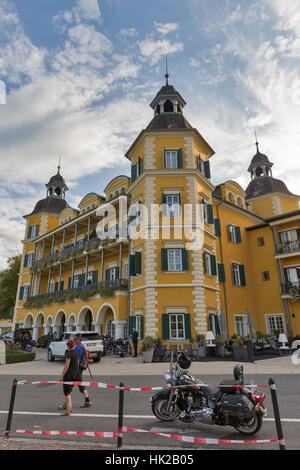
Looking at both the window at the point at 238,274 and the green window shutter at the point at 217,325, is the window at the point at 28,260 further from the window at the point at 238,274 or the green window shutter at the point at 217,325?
the green window shutter at the point at 217,325

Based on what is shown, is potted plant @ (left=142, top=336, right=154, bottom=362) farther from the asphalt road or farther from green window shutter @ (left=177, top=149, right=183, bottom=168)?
green window shutter @ (left=177, top=149, right=183, bottom=168)

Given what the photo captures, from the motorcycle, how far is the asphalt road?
0.17 metres

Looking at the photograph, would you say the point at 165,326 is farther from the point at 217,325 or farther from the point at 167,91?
the point at 167,91

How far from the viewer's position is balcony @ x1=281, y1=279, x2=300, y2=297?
23.8 metres

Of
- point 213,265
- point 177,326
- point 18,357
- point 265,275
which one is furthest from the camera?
point 265,275

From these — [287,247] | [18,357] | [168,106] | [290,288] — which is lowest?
[18,357]

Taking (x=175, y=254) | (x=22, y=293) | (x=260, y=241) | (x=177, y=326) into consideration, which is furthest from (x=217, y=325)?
(x=22, y=293)

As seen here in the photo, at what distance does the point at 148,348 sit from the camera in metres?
17.2

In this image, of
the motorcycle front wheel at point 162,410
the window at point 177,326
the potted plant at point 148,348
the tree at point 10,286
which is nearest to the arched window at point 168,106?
the window at point 177,326

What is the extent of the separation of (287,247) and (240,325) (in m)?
7.33

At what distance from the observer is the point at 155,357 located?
16.7 meters

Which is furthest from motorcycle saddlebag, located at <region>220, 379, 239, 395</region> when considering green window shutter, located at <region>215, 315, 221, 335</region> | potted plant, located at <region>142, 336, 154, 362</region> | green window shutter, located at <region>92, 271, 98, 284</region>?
green window shutter, located at <region>92, 271, 98, 284</region>

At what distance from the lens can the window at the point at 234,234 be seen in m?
26.5
